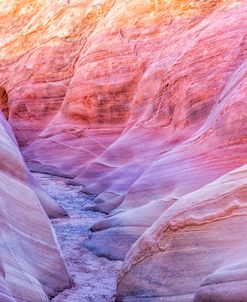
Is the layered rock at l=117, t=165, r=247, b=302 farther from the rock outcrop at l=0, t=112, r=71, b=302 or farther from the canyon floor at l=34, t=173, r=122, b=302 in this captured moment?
the rock outcrop at l=0, t=112, r=71, b=302

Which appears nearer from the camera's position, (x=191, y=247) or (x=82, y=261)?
(x=191, y=247)

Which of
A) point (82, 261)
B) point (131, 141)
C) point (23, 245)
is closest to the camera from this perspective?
point (23, 245)

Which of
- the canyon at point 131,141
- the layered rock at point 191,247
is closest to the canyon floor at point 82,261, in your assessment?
the canyon at point 131,141

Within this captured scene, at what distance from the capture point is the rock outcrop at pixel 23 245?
16.0ft

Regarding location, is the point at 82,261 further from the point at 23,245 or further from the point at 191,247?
the point at 191,247

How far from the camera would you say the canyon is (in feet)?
17.3

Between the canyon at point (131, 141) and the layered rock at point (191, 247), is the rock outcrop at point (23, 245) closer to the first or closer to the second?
the canyon at point (131, 141)

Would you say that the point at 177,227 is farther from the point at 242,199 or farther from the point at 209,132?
the point at 209,132

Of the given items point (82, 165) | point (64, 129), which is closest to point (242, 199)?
point (82, 165)

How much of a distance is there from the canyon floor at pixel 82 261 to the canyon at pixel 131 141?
0.26 feet

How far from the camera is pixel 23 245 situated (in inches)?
229

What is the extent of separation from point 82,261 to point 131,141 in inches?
228

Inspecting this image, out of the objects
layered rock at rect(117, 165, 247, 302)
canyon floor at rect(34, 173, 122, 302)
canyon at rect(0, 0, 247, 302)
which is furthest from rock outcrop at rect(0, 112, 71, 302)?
layered rock at rect(117, 165, 247, 302)

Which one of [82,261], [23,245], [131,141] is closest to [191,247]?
[23,245]
